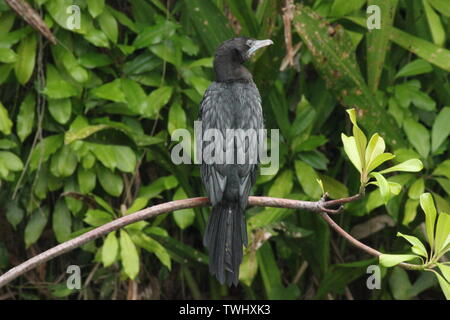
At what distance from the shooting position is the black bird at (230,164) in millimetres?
2217

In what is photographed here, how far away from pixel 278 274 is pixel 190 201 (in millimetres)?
1373

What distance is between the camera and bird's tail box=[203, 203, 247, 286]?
6.97ft

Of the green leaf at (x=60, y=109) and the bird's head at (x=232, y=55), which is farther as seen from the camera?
the green leaf at (x=60, y=109)

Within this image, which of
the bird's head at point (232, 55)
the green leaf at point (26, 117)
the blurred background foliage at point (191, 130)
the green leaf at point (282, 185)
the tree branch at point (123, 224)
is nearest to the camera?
the tree branch at point (123, 224)

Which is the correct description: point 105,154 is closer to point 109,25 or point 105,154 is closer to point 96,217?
point 96,217

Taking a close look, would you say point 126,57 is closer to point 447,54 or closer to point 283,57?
point 283,57

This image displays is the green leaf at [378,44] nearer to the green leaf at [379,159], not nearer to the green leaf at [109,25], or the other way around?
the green leaf at [109,25]

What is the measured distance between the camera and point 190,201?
2.06 m

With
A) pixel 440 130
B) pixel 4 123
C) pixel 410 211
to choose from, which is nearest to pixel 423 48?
pixel 440 130

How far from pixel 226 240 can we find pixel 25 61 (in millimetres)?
1535

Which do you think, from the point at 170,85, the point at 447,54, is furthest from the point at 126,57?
the point at 447,54

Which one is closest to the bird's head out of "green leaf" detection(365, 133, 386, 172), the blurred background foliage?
the blurred background foliage

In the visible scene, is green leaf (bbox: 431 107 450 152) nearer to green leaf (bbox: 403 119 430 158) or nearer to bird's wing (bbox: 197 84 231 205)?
green leaf (bbox: 403 119 430 158)

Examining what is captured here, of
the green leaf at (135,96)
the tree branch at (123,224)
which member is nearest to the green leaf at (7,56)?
the green leaf at (135,96)
